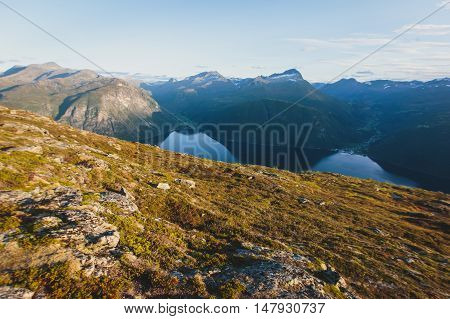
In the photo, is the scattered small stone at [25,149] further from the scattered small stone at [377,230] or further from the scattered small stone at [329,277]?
the scattered small stone at [377,230]

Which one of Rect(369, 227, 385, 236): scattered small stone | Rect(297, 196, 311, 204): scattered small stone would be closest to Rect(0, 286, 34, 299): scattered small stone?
Rect(369, 227, 385, 236): scattered small stone

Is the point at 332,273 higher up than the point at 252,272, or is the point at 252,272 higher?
the point at 252,272

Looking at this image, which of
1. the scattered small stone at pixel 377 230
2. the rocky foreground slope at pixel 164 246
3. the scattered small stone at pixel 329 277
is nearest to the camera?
the rocky foreground slope at pixel 164 246

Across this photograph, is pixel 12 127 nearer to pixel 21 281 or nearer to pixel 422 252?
pixel 21 281

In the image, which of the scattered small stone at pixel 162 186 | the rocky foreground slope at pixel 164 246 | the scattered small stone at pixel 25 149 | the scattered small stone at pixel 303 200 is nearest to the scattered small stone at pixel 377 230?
the rocky foreground slope at pixel 164 246

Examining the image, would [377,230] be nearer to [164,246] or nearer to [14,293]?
[164,246]

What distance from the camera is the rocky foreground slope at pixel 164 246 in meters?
16.2

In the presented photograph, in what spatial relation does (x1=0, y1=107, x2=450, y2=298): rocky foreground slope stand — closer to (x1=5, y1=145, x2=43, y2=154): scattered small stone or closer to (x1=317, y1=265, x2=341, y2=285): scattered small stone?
(x1=317, y1=265, x2=341, y2=285): scattered small stone

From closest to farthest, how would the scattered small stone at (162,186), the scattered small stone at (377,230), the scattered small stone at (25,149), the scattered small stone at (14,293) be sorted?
the scattered small stone at (14,293), the scattered small stone at (25,149), the scattered small stone at (162,186), the scattered small stone at (377,230)

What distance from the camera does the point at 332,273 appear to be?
2442cm
